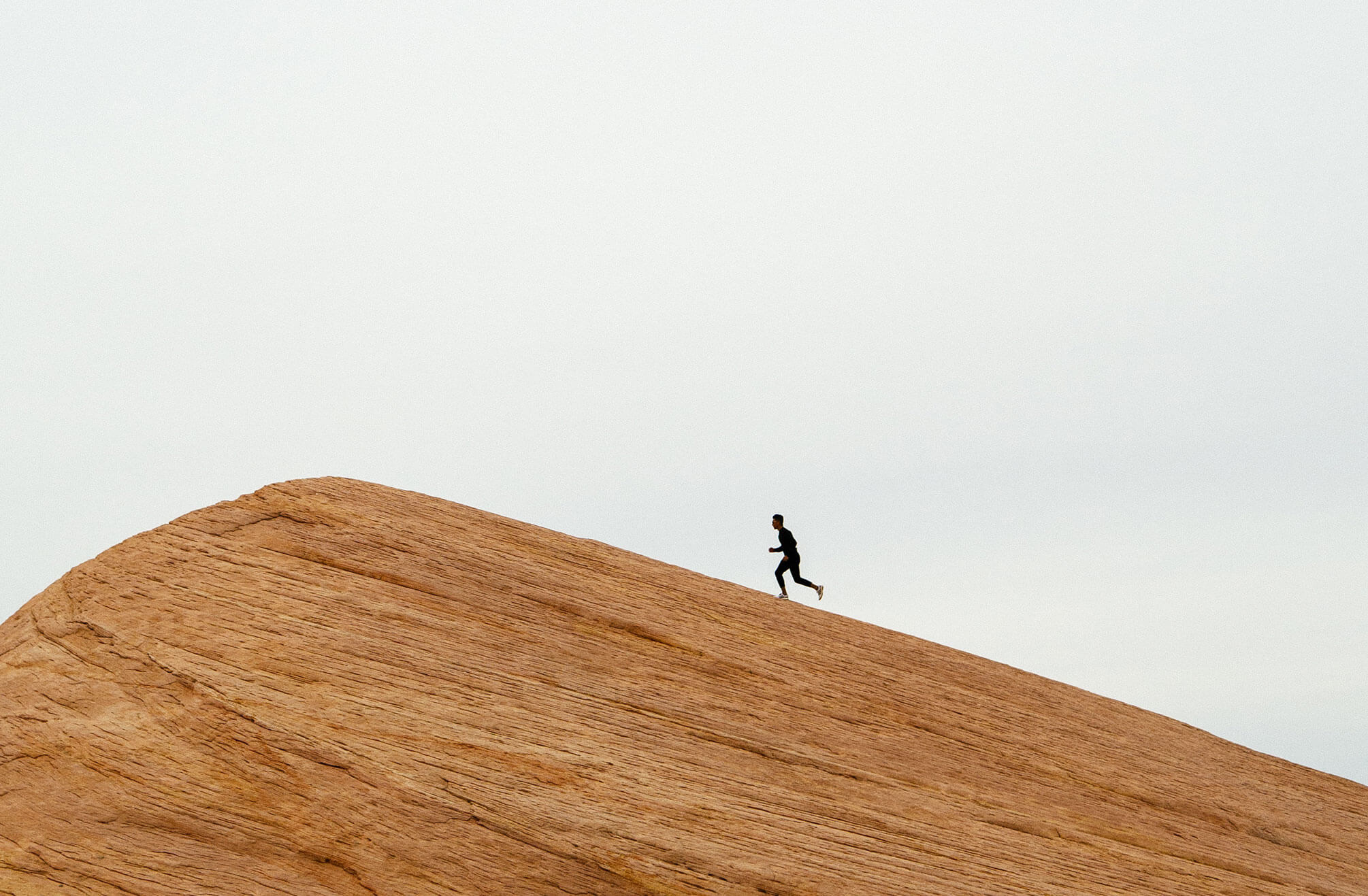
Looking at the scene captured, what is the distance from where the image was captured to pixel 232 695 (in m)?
14.9

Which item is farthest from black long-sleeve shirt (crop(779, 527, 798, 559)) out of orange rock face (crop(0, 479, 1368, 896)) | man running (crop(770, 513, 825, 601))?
orange rock face (crop(0, 479, 1368, 896))

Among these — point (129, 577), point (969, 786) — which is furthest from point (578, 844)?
point (129, 577)

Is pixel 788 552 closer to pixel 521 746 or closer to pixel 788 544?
pixel 788 544

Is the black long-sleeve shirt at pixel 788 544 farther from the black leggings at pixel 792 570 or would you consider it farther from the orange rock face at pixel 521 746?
the orange rock face at pixel 521 746

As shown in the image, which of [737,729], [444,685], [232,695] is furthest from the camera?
[737,729]

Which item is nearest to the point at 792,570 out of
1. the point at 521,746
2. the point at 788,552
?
the point at 788,552

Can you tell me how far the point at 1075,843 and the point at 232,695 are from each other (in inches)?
507

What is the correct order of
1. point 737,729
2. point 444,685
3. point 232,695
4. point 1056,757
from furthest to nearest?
point 1056,757, point 737,729, point 444,685, point 232,695

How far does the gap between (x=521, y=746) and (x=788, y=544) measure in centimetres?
1132

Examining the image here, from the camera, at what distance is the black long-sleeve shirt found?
82.4ft

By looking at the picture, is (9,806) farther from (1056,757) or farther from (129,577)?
(1056,757)

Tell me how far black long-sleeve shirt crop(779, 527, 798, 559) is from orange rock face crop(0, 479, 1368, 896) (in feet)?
10.5

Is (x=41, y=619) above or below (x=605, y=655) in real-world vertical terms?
below

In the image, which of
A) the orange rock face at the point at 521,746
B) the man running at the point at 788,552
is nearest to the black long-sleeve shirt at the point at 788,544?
the man running at the point at 788,552
